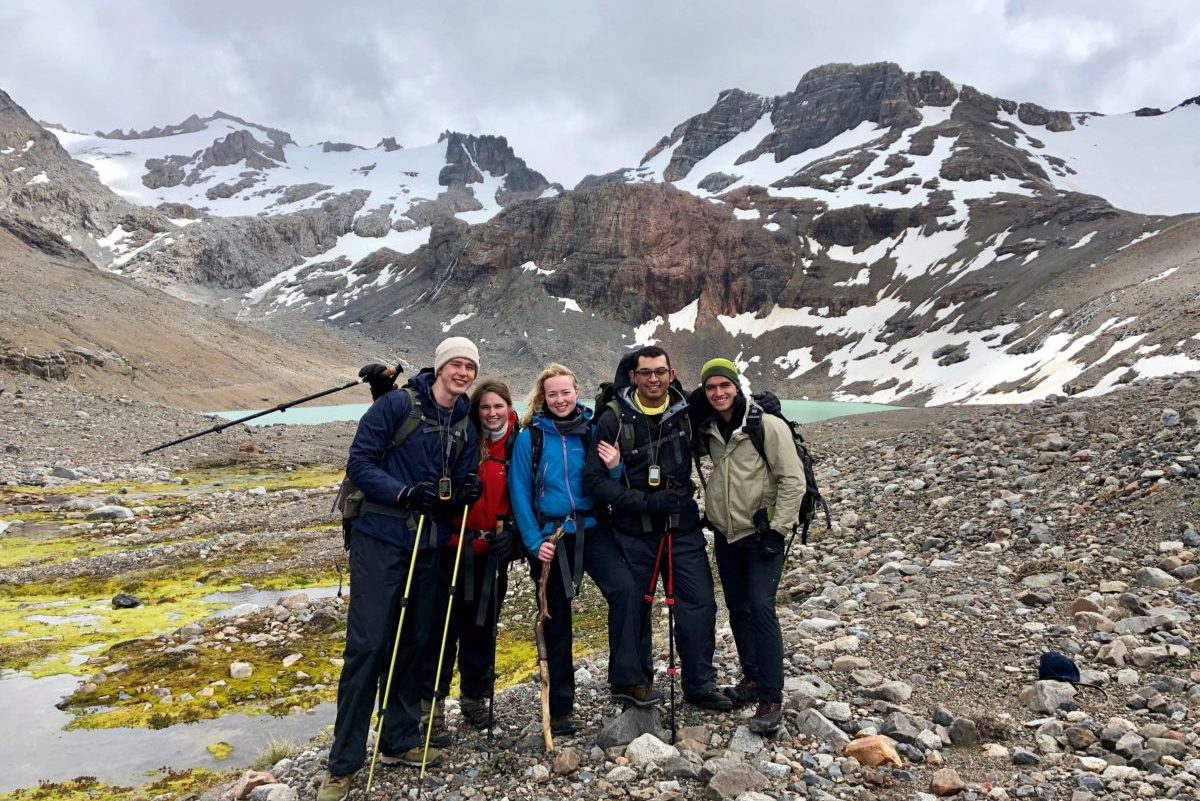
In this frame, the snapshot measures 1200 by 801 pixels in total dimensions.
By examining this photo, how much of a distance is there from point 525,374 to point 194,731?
124 meters

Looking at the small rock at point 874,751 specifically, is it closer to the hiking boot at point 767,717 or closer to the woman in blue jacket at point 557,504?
the hiking boot at point 767,717

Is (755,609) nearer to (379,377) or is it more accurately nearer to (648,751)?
(648,751)

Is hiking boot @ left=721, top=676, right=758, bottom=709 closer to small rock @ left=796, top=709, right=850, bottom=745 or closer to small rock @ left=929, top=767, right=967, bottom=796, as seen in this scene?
small rock @ left=796, top=709, right=850, bottom=745

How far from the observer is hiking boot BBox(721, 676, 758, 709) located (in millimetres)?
6270

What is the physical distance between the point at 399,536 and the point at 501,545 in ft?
2.90

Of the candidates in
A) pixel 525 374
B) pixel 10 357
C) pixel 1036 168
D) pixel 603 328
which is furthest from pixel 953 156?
pixel 10 357

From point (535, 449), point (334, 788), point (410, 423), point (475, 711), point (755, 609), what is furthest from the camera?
point (475, 711)

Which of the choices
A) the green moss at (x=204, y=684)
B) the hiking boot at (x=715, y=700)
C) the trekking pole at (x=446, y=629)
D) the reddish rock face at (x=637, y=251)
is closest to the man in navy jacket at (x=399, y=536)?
the trekking pole at (x=446, y=629)

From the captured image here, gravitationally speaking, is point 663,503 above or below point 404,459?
below

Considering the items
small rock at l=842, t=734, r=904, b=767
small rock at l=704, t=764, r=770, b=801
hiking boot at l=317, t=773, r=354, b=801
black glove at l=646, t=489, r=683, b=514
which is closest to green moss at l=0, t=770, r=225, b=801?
hiking boot at l=317, t=773, r=354, b=801

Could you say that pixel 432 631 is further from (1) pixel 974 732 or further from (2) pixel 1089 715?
(2) pixel 1089 715

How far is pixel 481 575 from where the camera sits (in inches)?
252

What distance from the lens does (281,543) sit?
1900cm

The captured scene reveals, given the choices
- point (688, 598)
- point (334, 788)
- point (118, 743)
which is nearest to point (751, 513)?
point (688, 598)
